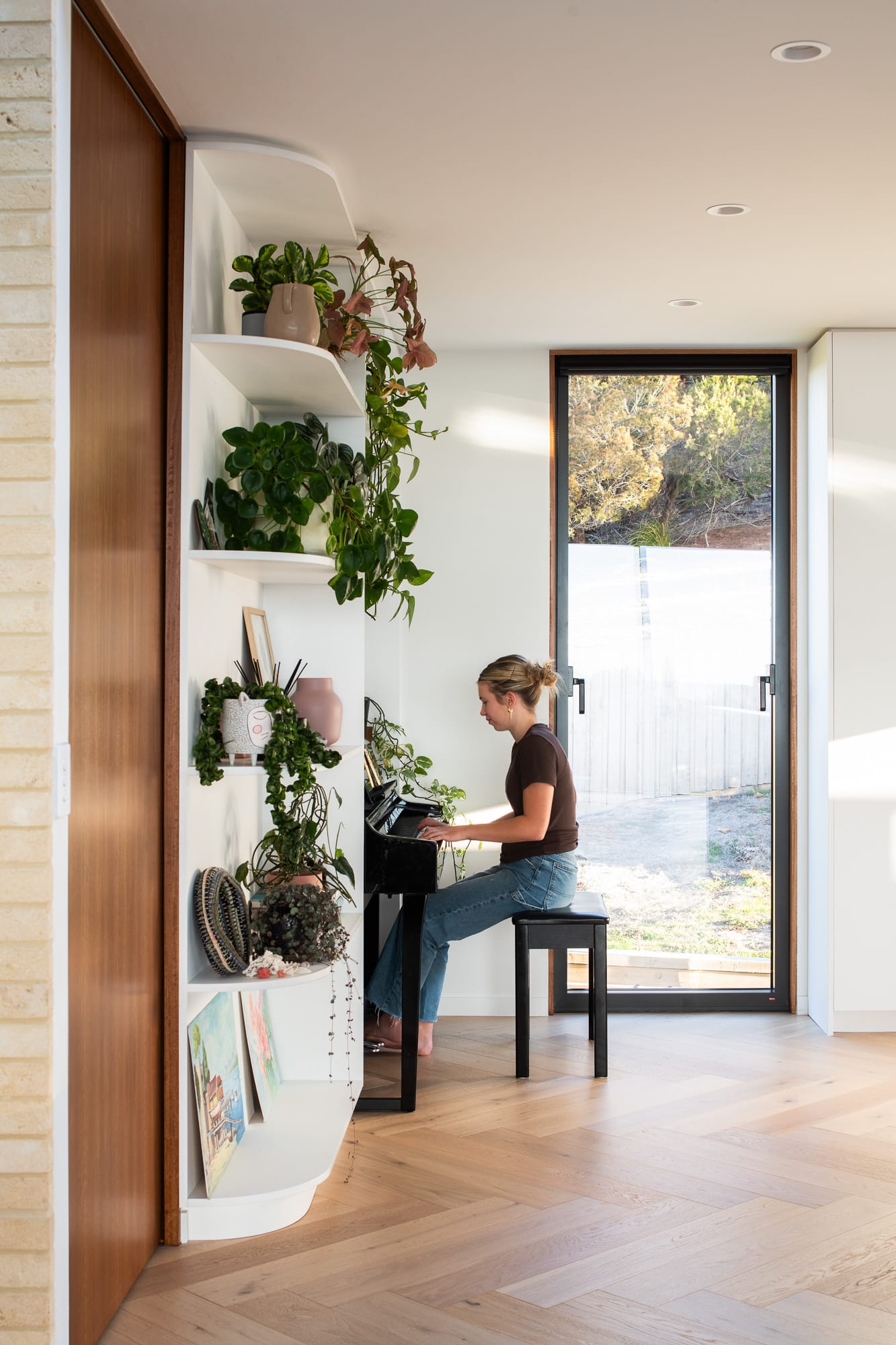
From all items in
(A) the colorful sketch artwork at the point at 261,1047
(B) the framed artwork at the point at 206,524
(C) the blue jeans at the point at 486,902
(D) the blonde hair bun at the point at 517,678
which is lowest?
(A) the colorful sketch artwork at the point at 261,1047

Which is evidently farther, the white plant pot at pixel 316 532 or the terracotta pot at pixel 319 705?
the white plant pot at pixel 316 532

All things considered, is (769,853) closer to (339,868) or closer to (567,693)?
(567,693)

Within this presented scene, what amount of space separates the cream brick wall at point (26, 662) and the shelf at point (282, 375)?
2.35ft

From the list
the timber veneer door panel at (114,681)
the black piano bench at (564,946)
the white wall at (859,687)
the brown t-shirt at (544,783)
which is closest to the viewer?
the timber veneer door panel at (114,681)

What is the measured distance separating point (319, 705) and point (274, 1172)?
114 centimetres

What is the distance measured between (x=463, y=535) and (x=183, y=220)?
2.05 meters

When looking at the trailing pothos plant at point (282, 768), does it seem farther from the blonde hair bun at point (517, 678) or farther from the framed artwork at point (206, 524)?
the blonde hair bun at point (517, 678)

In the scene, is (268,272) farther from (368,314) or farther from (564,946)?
(564,946)

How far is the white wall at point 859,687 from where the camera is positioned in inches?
168

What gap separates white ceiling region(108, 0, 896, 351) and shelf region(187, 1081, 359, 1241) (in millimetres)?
2408

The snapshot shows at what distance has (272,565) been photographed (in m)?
2.87

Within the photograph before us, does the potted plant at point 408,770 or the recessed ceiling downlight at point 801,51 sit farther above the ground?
the recessed ceiling downlight at point 801,51

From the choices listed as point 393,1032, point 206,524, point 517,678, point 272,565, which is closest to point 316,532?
point 272,565

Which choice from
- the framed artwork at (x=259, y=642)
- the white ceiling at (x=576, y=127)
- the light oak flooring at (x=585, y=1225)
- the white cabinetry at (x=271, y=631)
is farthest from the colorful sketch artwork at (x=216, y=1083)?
the white ceiling at (x=576, y=127)
